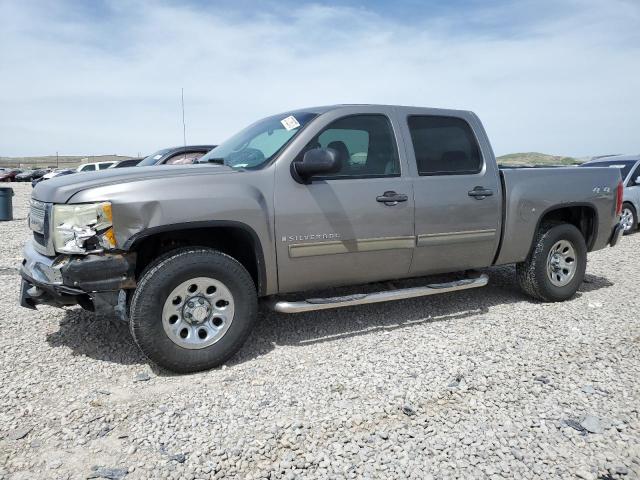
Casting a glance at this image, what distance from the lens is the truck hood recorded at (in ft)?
11.3

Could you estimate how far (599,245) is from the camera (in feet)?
18.8

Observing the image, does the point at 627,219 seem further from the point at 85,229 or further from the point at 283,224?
the point at 85,229

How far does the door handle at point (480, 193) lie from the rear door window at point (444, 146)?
7.6 inches

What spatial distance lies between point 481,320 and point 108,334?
11.0 feet

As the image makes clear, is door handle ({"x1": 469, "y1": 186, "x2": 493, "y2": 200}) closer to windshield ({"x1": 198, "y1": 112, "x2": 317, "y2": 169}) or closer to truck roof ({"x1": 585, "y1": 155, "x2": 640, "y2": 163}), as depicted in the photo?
windshield ({"x1": 198, "y1": 112, "x2": 317, "y2": 169})

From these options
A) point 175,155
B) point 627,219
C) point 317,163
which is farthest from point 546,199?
point 175,155

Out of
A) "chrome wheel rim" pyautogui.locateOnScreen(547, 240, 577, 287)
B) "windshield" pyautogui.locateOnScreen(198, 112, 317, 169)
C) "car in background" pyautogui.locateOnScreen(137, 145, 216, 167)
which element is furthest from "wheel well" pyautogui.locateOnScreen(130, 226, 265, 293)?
"car in background" pyautogui.locateOnScreen(137, 145, 216, 167)

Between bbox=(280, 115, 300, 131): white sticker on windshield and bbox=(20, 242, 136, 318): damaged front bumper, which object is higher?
bbox=(280, 115, 300, 131): white sticker on windshield

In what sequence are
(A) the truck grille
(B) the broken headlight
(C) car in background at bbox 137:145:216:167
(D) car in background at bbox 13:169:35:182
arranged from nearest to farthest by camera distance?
(B) the broken headlight < (A) the truck grille < (C) car in background at bbox 137:145:216:167 < (D) car in background at bbox 13:169:35:182

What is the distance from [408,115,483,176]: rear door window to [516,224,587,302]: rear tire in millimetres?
1167

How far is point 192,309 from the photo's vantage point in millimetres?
3645

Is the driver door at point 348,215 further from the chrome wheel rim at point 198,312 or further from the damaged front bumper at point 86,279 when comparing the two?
the damaged front bumper at point 86,279

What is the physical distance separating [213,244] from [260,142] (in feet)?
3.28

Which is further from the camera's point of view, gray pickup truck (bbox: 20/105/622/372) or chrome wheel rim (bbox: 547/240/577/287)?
chrome wheel rim (bbox: 547/240/577/287)
